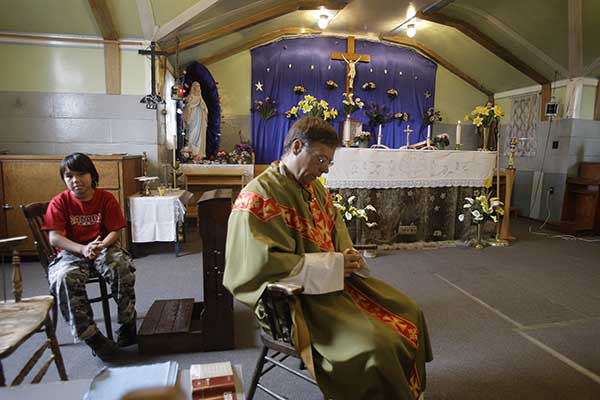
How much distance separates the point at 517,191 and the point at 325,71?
4.32 m

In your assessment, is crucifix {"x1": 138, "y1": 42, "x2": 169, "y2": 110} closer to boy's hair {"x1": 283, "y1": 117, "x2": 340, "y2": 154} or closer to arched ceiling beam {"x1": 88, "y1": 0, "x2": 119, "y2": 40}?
arched ceiling beam {"x1": 88, "y1": 0, "x2": 119, "y2": 40}

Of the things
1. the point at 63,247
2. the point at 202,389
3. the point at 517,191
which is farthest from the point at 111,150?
the point at 517,191

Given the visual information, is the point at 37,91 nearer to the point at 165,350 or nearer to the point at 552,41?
the point at 165,350

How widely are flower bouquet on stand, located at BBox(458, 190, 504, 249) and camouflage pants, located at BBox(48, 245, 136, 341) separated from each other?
3.85m

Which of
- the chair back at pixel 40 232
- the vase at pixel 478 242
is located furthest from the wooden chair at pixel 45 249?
the vase at pixel 478 242

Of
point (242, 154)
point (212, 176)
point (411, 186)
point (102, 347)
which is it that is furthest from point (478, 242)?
point (102, 347)

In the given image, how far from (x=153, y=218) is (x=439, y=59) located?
6.31m

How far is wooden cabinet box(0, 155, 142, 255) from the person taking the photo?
3.42 meters

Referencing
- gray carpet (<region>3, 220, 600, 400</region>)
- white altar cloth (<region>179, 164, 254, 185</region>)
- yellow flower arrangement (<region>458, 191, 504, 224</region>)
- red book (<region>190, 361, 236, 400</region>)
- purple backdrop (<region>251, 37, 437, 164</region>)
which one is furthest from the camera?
purple backdrop (<region>251, 37, 437, 164</region>)

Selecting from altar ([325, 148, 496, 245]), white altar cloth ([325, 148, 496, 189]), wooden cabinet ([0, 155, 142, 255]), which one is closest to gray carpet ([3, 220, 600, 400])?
altar ([325, 148, 496, 245])

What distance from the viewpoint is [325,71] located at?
22.0 feet

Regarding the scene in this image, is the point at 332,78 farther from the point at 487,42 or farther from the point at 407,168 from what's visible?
the point at 407,168

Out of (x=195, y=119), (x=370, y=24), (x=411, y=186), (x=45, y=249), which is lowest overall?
(x=45, y=249)

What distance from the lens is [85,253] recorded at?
205 centimetres
